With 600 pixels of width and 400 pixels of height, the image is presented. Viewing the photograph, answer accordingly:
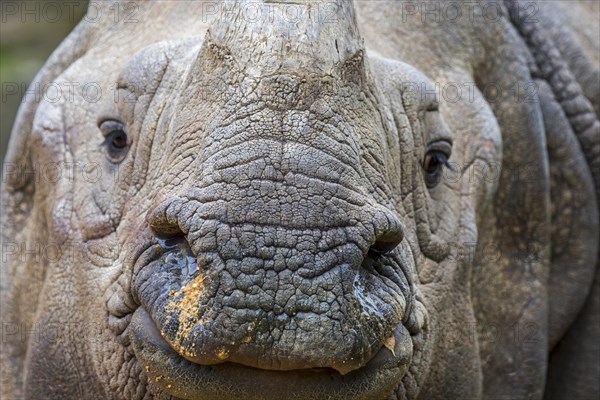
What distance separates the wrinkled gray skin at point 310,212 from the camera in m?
3.69

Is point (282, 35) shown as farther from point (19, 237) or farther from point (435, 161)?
point (19, 237)

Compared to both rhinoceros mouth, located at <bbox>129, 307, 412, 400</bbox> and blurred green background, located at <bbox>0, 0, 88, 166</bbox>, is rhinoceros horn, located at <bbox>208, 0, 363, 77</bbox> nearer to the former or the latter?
rhinoceros mouth, located at <bbox>129, 307, 412, 400</bbox>

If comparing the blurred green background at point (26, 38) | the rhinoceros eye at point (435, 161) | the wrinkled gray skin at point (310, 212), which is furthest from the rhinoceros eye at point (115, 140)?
the blurred green background at point (26, 38)

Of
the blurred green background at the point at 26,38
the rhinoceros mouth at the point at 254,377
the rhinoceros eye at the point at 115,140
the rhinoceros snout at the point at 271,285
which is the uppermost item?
the blurred green background at the point at 26,38

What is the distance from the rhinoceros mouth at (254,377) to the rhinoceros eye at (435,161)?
943mm

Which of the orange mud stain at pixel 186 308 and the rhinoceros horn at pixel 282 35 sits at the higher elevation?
the rhinoceros horn at pixel 282 35

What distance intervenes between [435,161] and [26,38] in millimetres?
9166

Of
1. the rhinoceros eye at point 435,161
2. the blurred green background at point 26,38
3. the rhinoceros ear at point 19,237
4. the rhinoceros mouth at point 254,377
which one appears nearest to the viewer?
the rhinoceros mouth at point 254,377

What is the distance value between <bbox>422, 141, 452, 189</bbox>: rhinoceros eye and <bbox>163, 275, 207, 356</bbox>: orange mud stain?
1.43 m

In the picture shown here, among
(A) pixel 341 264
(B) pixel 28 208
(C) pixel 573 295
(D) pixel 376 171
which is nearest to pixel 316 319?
(A) pixel 341 264

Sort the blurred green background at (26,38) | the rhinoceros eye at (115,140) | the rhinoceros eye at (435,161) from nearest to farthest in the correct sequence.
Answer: the rhinoceros eye at (115,140), the rhinoceros eye at (435,161), the blurred green background at (26,38)

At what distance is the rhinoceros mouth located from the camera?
377 cm

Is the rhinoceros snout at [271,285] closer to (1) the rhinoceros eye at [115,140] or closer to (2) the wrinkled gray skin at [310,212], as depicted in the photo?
(2) the wrinkled gray skin at [310,212]

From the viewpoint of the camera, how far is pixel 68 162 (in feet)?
16.3
